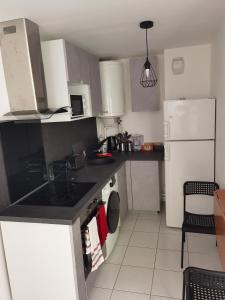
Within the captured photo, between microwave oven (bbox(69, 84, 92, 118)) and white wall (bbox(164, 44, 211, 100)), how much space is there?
1.12m

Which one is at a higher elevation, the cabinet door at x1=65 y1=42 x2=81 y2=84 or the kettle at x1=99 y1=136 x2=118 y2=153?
the cabinet door at x1=65 y1=42 x2=81 y2=84

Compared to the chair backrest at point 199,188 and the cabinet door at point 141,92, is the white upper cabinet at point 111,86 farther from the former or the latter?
the chair backrest at point 199,188

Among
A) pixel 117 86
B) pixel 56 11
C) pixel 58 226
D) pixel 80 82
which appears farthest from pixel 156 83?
pixel 58 226

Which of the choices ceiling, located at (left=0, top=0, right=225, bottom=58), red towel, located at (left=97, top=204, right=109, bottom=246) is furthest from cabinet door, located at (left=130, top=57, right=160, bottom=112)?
red towel, located at (left=97, top=204, right=109, bottom=246)

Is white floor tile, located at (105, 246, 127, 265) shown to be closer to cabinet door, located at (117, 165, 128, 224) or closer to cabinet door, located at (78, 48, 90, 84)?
cabinet door, located at (117, 165, 128, 224)

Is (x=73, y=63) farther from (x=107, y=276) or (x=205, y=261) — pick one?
(x=205, y=261)

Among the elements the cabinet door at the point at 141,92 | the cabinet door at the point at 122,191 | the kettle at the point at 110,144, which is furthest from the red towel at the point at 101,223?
the cabinet door at the point at 141,92

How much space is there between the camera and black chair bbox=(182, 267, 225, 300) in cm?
108

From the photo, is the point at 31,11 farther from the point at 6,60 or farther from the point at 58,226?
the point at 58,226

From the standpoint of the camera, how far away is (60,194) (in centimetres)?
201

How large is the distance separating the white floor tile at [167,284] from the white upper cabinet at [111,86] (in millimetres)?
2102

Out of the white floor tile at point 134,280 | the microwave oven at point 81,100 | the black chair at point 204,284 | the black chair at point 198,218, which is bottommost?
the white floor tile at point 134,280

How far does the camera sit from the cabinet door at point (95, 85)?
279cm

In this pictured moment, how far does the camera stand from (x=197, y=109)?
262 cm
